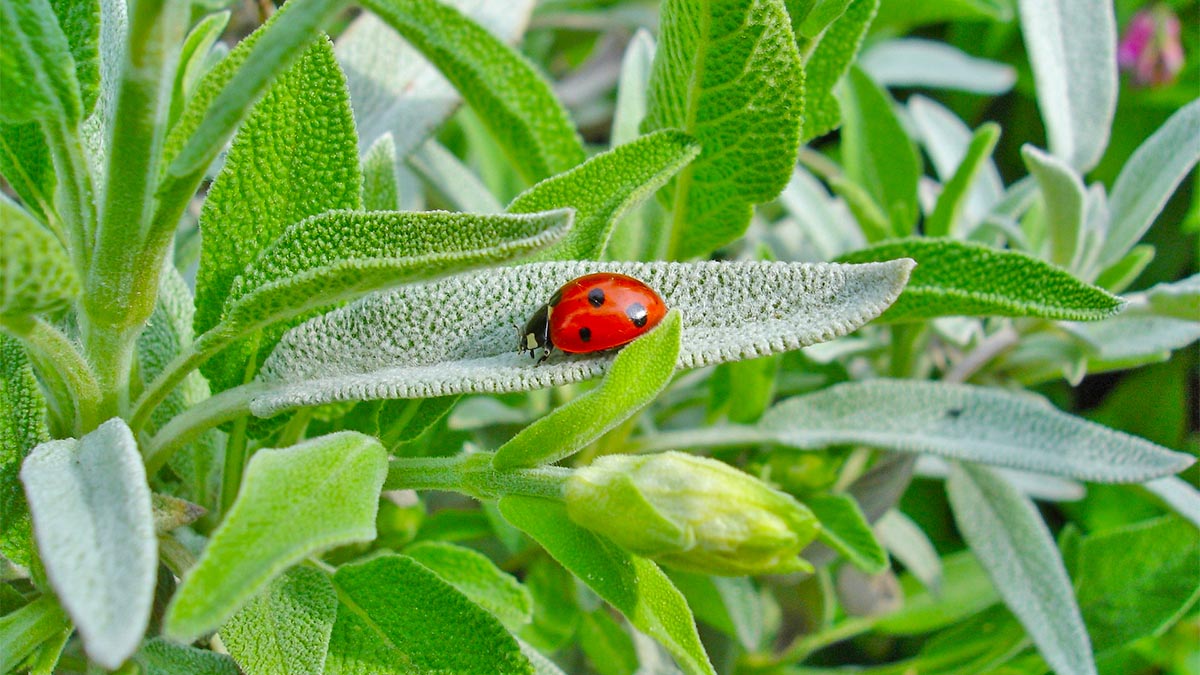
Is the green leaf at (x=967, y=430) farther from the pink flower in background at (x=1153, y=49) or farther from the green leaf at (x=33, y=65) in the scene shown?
the pink flower in background at (x=1153, y=49)

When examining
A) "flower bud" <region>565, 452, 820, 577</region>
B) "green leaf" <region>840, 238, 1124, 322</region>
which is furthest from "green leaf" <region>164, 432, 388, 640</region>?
"green leaf" <region>840, 238, 1124, 322</region>

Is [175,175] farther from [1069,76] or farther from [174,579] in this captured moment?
[1069,76]

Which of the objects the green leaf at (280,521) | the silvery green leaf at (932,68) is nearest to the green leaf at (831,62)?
the green leaf at (280,521)

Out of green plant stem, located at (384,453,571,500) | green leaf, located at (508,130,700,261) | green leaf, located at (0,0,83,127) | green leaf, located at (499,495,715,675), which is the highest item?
green leaf, located at (0,0,83,127)

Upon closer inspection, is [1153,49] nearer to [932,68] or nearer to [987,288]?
[932,68]

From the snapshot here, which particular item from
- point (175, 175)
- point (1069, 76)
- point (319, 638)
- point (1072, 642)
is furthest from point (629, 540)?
point (1069, 76)

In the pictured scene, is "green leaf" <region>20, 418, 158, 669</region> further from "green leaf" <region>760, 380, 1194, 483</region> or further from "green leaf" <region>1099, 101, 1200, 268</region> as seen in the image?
"green leaf" <region>1099, 101, 1200, 268</region>
